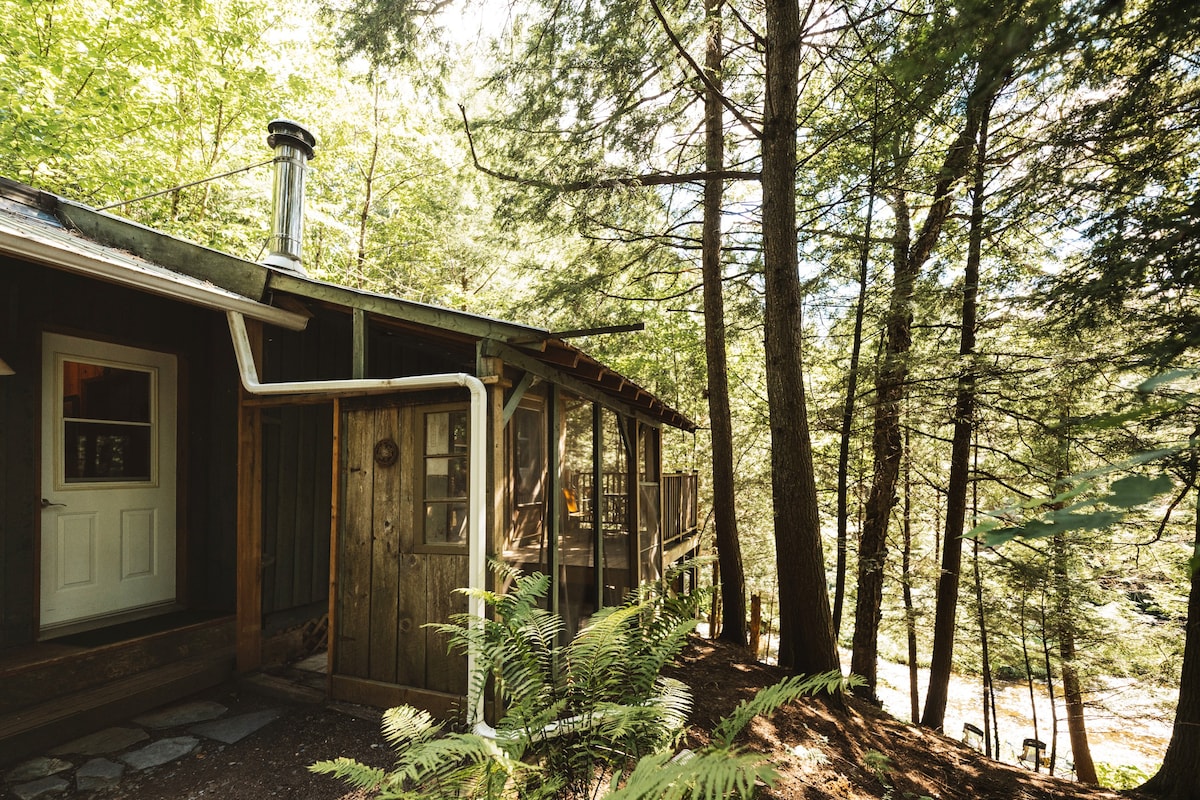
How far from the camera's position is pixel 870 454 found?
8.58m

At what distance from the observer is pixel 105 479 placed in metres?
4.12

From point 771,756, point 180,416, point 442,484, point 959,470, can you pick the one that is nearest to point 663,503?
point 959,470

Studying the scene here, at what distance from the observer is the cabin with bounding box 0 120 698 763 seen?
3.51 metres

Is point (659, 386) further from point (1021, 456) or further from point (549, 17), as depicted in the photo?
point (549, 17)

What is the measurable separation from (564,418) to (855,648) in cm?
530

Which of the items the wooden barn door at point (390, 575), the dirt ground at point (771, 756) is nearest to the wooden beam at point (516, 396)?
the wooden barn door at point (390, 575)

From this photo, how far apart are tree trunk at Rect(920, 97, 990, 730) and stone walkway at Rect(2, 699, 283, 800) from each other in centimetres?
665

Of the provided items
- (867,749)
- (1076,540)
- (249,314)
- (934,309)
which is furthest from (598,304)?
(1076,540)

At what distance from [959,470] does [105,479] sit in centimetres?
862

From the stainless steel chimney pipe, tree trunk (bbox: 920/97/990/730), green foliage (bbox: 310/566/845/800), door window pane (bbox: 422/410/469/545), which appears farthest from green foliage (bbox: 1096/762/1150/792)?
the stainless steel chimney pipe

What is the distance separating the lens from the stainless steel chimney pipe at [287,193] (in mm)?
4773

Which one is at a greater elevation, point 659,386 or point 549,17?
point 549,17

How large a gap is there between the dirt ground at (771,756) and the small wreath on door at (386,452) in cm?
171

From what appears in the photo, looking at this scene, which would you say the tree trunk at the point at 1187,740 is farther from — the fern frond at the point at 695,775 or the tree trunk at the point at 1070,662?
the fern frond at the point at 695,775
